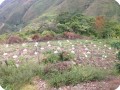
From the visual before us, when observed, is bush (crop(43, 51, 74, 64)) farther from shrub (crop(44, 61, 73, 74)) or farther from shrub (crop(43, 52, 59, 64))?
shrub (crop(44, 61, 73, 74))

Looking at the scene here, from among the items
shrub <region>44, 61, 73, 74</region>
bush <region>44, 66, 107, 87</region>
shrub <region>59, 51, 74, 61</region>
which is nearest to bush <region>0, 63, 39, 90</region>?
shrub <region>44, 61, 73, 74</region>

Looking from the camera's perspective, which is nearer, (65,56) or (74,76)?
(74,76)

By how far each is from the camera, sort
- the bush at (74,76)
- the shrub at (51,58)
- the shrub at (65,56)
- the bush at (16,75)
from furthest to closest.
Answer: the shrub at (65,56)
the shrub at (51,58)
the bush at (74,76)
the bush at (16,75)

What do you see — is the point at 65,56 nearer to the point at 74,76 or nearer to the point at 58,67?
the point at 58,67

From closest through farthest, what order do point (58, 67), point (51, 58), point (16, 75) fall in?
point (16, 75) → point (58, 67) → point (51, 58)

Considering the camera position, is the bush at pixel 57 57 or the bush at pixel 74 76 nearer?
the bush at pixel 74 76

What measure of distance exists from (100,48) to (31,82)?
310 cm

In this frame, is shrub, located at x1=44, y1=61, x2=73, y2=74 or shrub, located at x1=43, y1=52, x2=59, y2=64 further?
shrub, located at x1=43, y1=52, x2=59, y2=64

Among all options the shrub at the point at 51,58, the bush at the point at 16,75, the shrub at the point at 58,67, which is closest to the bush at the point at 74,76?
the shrub at the point at 58,67

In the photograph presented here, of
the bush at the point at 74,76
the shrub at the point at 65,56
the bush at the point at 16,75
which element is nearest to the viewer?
the bush at the point at 16,75

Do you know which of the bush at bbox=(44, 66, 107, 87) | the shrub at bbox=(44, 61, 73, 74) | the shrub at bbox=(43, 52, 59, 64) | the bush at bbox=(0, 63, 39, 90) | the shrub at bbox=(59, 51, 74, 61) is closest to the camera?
the bush at bbox=(0, 63, 39, 90)

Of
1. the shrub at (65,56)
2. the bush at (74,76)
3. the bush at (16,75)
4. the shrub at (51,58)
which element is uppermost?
the bush at (16,75)

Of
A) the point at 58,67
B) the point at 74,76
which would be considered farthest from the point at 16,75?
the point at 74,76

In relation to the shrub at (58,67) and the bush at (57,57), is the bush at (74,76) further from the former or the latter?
the bush at (57,57)
